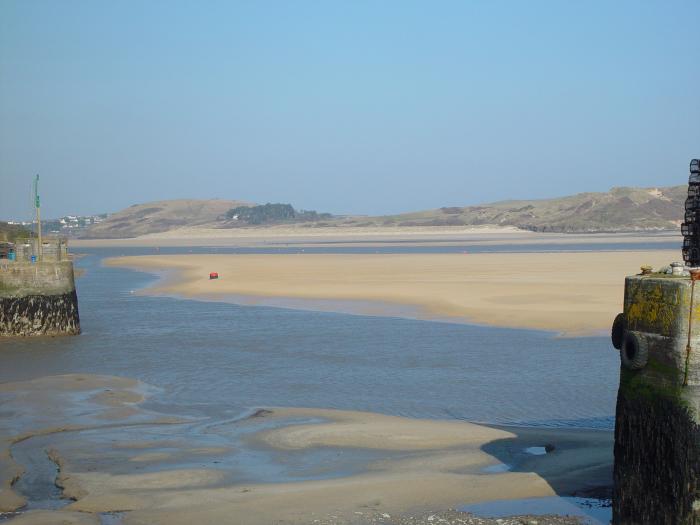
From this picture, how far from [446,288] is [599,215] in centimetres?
14182

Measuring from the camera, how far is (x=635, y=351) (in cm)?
816

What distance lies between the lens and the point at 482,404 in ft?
51.3

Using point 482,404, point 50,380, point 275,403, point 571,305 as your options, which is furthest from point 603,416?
point 571,305

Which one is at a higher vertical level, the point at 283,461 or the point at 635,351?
the point at 635,351

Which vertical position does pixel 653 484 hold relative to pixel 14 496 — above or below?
above

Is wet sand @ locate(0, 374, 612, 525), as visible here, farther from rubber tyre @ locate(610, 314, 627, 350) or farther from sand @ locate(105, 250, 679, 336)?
sand @ locate(105, 250, 679, 336)

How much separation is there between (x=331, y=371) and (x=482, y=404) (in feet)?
14.8

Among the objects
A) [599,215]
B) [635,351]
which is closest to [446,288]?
[635,351]

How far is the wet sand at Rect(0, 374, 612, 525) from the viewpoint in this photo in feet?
32.1

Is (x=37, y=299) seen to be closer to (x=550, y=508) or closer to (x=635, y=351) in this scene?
(x=550, y=508)

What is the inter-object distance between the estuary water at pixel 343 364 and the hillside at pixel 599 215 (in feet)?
434

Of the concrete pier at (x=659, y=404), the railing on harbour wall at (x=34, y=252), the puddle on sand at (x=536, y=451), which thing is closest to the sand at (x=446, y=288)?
the railing on harbour wall at (x=34, y=252)

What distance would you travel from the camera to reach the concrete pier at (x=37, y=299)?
25.3 metres

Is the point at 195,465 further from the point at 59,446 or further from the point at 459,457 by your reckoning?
the point at 459,457
